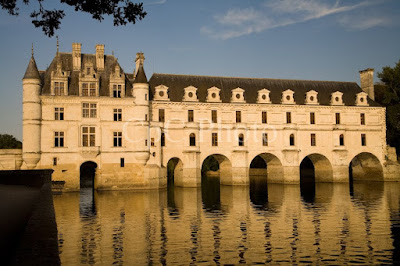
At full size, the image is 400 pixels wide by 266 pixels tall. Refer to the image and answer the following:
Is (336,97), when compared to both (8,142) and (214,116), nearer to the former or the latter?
(214,116)

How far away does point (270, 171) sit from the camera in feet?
183

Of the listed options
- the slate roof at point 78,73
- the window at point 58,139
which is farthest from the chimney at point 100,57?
the window at point 58,139

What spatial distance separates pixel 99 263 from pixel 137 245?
11.2 ft

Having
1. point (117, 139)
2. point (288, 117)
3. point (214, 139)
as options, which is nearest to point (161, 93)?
point (117, 139)

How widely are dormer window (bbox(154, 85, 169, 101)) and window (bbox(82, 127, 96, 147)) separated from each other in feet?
27.9

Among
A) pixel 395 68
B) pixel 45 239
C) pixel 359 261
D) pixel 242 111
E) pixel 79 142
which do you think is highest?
pixel 395 68

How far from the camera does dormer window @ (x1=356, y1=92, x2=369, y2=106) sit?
186 feet

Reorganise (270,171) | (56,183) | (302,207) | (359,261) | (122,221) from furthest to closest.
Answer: (270,171) → (56,183) → (302,207) → (122,221) → (359,261)

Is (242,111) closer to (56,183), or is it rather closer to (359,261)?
(56,183)

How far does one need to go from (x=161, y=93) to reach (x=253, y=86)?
13359 millimetres

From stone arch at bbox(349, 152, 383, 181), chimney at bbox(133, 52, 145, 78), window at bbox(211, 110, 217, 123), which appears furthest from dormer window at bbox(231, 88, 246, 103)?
stone arch at bbox(349, 152, 383, 181)

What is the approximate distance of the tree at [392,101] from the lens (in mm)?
60375

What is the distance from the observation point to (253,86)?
55625 mm

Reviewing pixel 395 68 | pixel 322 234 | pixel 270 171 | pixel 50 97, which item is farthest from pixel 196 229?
pixel 395 68
